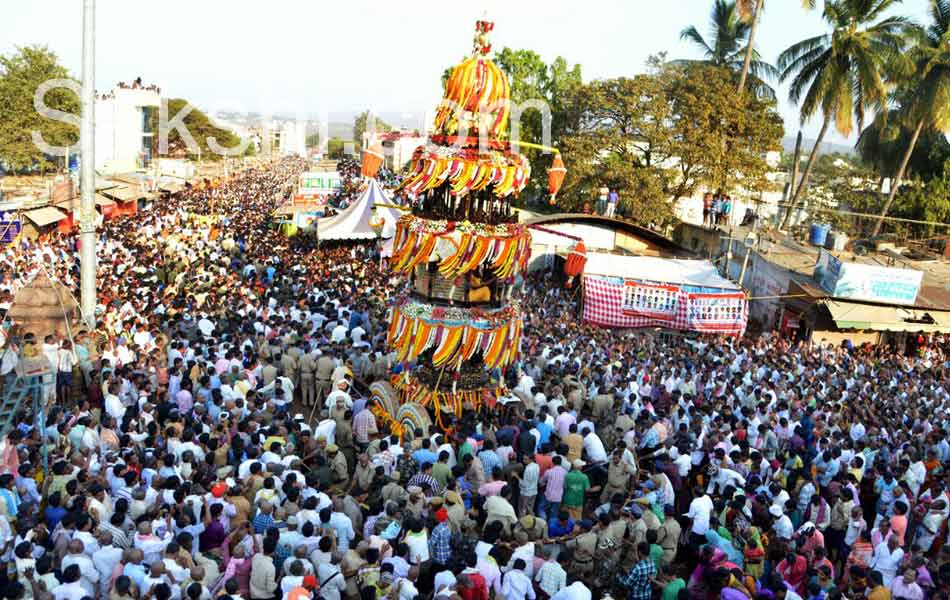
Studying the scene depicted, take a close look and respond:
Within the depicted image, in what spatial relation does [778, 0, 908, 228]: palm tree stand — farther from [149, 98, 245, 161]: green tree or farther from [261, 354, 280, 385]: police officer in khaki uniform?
[149, 98, 245, 161]: green tree

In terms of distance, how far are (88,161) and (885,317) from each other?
15.3 m

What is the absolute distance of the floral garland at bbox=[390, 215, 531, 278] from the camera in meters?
10.2

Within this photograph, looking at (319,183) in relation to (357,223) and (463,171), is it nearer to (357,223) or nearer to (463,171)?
(357,223)

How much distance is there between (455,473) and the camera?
8336 mm

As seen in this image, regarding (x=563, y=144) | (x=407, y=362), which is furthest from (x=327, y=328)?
(x=563, y=144)

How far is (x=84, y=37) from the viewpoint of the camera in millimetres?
11938

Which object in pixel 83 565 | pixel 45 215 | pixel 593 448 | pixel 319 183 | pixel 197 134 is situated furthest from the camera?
pixel 197 134

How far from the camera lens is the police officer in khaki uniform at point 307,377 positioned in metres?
11.7

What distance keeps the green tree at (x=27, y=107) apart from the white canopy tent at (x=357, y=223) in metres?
20.1


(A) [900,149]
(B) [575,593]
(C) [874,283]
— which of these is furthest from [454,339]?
(A) [900,149]

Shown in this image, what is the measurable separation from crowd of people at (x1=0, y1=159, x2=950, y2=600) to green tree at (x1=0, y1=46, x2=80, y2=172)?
927 inches

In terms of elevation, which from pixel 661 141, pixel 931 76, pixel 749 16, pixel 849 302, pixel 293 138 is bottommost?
pixel 849 302

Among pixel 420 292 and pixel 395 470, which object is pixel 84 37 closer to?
pixel 420 292

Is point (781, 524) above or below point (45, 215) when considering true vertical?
below
